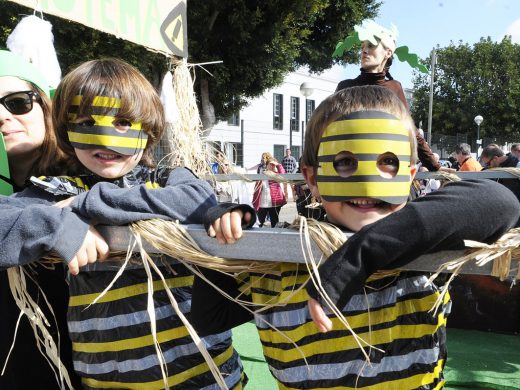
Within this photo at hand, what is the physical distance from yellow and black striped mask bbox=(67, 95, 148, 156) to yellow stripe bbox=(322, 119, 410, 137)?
609 millimetres

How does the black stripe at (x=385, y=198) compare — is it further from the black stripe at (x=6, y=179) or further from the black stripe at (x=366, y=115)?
the black stripe at (x=6, y=179)

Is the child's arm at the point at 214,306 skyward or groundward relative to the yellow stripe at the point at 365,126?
groundward

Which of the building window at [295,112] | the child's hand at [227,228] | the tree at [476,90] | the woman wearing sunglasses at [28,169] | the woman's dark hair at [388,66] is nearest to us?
the child's hand at [227,228]

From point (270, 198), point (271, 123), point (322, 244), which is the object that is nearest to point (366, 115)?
point (322, 244)

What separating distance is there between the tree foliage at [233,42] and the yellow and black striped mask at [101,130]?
28.1 ft

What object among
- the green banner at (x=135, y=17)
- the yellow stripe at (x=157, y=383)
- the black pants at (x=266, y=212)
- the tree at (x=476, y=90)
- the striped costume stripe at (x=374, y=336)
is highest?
the tree at (x=476, y=90)

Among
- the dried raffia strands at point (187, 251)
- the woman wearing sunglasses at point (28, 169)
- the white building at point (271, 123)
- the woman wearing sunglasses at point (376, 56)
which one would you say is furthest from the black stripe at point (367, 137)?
the white building at point (271, 123)

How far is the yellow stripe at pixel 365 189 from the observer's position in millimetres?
1042

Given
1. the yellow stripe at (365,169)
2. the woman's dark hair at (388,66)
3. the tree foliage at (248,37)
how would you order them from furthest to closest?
the tree foliage at (248,37), the woman's dark hair at (388,66), the yellow stripe at (365,169)

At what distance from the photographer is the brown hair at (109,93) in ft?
4.41

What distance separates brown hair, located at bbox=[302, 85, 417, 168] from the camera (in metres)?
1.11

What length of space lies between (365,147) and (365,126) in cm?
5

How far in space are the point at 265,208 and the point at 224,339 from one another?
240 inches

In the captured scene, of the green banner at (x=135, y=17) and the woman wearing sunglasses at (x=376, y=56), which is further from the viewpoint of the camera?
the woman wearing sunglasses at (x=376, y=56)
